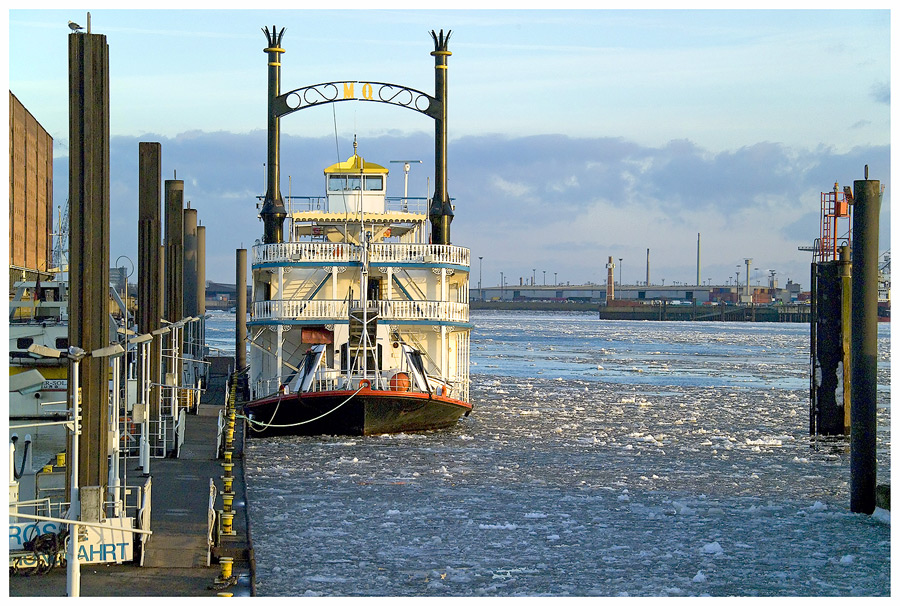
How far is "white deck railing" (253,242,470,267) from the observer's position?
3141 centimetres

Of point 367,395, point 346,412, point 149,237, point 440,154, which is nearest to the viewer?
point 149,237

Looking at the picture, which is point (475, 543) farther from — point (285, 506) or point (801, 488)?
point (801, 488)

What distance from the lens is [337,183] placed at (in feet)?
120

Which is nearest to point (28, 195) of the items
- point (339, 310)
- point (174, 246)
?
point (174, 246)

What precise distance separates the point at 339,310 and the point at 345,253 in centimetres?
166

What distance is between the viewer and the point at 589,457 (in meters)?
27.7

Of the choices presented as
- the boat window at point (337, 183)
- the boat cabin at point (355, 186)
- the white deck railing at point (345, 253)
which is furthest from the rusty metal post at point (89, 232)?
the boat window at point (337, 183)

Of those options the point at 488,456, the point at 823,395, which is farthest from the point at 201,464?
the point at 823,395

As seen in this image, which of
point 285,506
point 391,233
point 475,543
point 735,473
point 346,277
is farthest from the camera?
point 391,233

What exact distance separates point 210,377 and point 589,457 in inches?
1059

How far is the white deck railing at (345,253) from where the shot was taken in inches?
1236

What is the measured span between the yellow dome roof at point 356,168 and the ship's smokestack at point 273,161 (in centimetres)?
204

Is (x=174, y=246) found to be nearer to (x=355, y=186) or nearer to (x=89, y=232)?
(x=355, y=186)

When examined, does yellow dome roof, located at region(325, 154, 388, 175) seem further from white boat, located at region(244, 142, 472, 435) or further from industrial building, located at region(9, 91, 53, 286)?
industrial building, located at region(9, 91, 53, 286)
